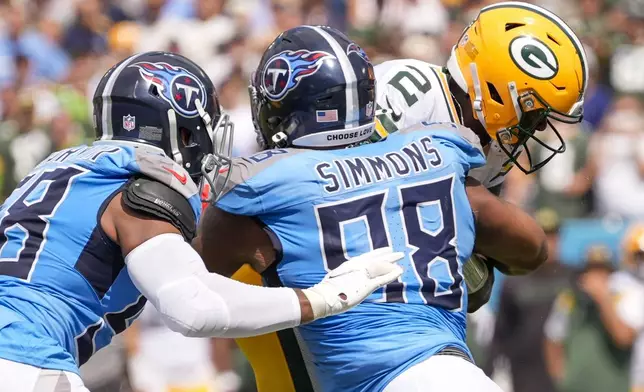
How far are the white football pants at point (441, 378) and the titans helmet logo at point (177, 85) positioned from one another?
43.2 inches

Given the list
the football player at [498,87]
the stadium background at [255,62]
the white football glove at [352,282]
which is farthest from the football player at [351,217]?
the stadium background at [255,62]

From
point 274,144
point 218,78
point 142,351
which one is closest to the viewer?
point 274,144

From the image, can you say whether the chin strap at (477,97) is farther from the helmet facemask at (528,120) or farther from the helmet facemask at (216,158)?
the helmet facemask at (216,158)

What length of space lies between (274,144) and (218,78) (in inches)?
299

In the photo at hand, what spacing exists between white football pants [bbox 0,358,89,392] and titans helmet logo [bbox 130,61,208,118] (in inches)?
37.2

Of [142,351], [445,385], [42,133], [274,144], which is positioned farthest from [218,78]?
[445,385]

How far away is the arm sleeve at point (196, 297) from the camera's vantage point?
3544 mm

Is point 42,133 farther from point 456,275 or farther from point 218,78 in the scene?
point 456,275

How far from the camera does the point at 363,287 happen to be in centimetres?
374

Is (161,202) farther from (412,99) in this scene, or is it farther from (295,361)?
(412,99)

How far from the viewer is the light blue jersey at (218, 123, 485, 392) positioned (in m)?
3.94

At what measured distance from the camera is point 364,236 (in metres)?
3.99

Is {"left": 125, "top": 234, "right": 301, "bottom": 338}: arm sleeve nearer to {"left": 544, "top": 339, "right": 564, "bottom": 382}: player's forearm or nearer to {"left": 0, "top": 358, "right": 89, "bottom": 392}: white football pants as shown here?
{"left": 0, "top": 358, "right": 89, "bottom": 392}: white football pants

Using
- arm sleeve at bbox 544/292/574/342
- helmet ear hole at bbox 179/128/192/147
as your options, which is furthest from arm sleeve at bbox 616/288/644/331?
helmet ear hole at bbox 179/128/192/147
